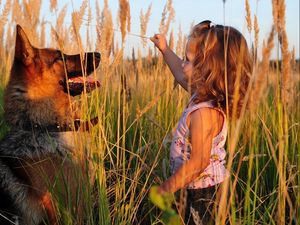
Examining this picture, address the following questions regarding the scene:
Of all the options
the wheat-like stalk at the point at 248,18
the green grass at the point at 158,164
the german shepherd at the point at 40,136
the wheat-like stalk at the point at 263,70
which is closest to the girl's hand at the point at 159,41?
the green grass at the point at 158,164

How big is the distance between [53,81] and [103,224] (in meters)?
1.69

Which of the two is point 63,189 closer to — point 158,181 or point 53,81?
point 158,181

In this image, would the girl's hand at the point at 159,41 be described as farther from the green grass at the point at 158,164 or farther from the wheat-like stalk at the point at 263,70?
the wheat-like stalk at the point at 263,70

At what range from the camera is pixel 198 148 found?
2.18 metres

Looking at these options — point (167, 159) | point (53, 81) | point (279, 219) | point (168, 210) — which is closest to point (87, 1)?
point (53, 81)

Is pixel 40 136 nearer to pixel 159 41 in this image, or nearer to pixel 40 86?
pixel 40 86

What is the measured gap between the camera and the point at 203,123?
2.31 meters

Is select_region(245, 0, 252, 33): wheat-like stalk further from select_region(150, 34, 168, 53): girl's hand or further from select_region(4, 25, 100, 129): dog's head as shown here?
select_region(4, 25, 100, 129): dog's head

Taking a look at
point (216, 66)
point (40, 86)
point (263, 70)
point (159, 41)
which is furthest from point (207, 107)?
point (40, 86)

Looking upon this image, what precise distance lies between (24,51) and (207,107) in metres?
1.64

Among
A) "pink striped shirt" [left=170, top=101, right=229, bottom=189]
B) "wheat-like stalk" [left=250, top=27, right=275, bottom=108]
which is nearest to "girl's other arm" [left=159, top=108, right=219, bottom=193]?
"pink striped shirt" [left=170, top=101, right=229, bottom=189]

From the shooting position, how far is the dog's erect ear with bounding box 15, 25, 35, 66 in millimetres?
3129

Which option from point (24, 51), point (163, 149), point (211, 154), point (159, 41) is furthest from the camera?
point (24, 51)

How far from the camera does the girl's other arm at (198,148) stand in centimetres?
208
